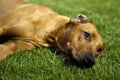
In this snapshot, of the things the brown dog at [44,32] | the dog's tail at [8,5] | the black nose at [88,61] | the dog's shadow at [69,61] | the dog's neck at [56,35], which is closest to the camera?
the black nose at [88,61]

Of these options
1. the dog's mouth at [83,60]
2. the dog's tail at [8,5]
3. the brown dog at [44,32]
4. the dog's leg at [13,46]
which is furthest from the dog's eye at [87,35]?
the dog's tail at [8,5]

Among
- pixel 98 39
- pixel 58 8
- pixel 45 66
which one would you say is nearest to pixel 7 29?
pixel 45 66

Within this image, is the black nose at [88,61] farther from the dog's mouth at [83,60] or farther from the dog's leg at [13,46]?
the dog's leg at [13,46]

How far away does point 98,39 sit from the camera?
449 centimetres

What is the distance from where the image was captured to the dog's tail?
5145 millimetres

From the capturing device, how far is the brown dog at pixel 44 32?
4344mm

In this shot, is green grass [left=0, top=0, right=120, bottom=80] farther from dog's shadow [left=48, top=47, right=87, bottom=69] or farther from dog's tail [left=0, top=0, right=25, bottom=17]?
dog's tail [left=0, top=0, right=25, bottom=17]

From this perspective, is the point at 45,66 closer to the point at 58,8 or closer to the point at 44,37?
the point at 44,37

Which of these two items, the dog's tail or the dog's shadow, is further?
the dog's tail

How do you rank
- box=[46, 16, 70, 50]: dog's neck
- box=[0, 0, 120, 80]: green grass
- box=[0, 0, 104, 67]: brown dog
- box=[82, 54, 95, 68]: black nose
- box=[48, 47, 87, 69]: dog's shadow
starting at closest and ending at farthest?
box=[0, 0, 120, 80]: green grass < box=[82, 54, 95, 68]: black nose < box=[48, 47, 87, 69]: dog's shadow < box=[0, 0, 104, 67]: brown dog < box=[46, 16, 70, 50]: dog's neck

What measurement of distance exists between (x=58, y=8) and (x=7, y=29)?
2666 mm

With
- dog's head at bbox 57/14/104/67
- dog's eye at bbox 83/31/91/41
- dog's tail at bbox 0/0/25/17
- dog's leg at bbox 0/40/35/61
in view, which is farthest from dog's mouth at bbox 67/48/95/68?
dog's tail at bbox 0/0/25/17

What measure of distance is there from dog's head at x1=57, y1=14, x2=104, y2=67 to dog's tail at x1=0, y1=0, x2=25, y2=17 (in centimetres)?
97

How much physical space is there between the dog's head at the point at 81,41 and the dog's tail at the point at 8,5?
0.97 meters
